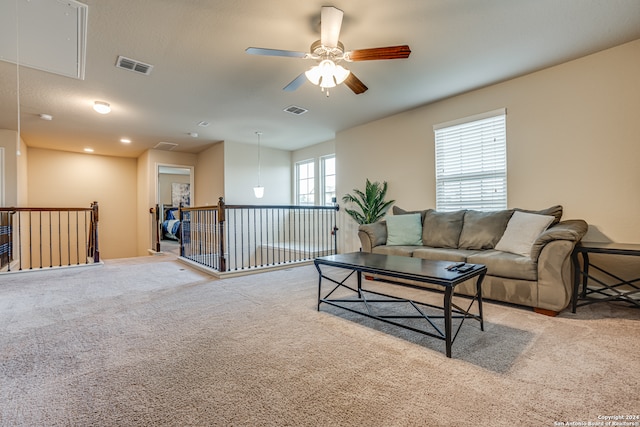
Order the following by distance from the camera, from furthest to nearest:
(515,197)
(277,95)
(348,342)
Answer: (277,95) → (515,197) → (348,342)

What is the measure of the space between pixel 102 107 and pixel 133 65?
1.48m

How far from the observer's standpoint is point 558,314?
2627 millimetres

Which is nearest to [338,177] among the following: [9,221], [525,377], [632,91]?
[632,91]

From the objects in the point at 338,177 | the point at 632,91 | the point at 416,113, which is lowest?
the point at 338,177

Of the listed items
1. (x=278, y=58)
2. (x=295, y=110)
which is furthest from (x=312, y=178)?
(x=278, y=58)

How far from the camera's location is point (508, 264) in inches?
110

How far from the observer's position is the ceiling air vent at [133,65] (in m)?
3.10

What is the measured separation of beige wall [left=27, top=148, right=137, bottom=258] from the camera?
6898 millimetres

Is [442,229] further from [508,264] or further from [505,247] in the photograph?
[508,264]

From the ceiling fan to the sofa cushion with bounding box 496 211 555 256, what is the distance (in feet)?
7.19

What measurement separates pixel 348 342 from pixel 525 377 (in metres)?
1.07

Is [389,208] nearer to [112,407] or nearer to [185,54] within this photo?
[185,54]

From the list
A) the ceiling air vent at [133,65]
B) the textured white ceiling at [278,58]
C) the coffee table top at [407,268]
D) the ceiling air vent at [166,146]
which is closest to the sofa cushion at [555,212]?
the coffee table top at [407,268]

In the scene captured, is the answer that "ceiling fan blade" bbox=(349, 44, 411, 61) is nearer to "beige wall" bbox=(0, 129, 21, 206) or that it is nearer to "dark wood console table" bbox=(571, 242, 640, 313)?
"dark wood console table" bbox=(571, 242, 640, 313)
